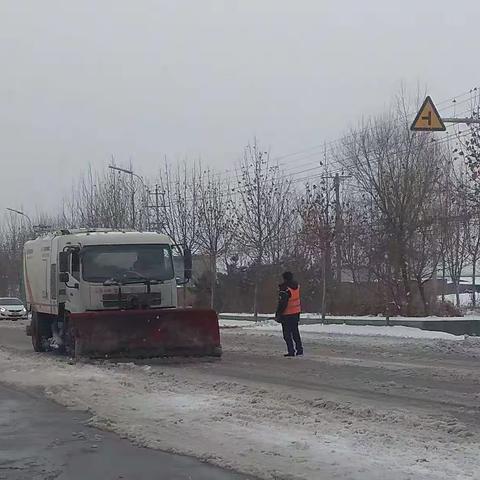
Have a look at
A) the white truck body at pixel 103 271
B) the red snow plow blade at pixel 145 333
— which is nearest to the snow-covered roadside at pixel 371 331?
the red snow plow blade at pixel 145 333

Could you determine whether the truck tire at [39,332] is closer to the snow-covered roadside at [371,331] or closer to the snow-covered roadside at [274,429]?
the snow-covered roadside at [274,429]

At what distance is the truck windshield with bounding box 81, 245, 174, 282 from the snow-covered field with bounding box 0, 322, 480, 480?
2095mm

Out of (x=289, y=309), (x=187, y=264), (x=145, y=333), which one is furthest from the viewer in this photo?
(x=187, y=264)

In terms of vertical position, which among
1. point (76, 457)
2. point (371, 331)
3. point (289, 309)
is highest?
point (289, 309)

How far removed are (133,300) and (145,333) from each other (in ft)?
3.70

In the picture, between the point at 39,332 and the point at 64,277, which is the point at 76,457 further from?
the point at 39,332

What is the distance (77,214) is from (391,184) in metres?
26.4

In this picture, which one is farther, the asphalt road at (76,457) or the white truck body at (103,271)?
the white truck body at (103,271)

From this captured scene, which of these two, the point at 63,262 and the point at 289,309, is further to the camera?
the point at 63,262

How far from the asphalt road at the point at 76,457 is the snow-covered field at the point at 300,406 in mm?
269

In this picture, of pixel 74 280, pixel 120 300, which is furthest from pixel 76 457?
pixel 74 280

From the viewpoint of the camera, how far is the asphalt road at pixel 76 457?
7.66 metres

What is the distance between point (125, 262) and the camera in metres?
19.4

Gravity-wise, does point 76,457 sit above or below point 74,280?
below
